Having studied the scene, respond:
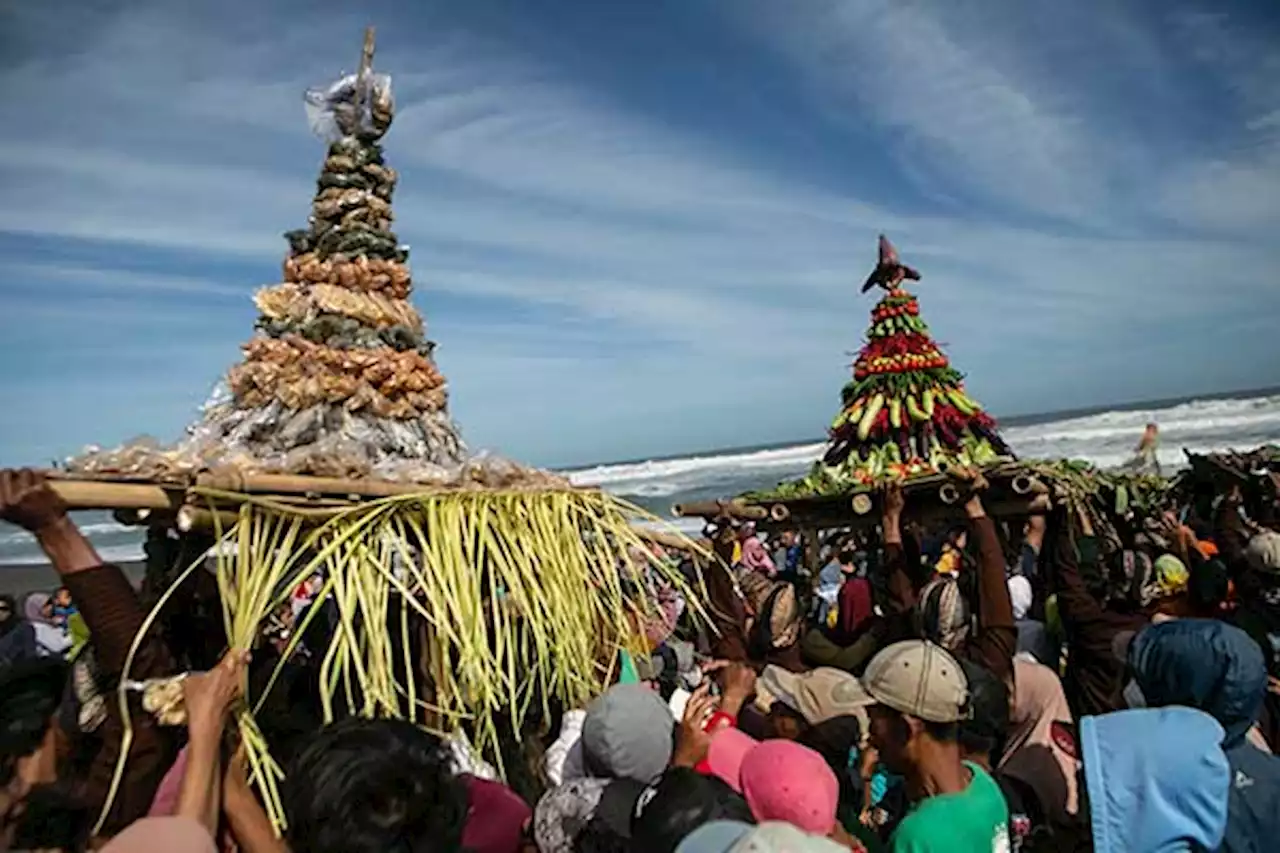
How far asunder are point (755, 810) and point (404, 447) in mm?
3768

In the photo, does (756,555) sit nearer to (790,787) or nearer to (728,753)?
(728,753)

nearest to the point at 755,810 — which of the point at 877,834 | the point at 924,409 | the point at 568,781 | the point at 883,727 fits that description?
the point at 883,727

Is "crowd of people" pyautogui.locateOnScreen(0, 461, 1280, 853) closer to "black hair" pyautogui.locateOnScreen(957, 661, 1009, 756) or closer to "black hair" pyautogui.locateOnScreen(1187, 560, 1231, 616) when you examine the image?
"black hair" pyautogui.locateOnScreen(957, 661, 1009, 756)

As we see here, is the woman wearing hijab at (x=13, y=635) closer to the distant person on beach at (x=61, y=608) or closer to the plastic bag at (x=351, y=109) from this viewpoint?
the distant person on beach at (x=61, y=608)

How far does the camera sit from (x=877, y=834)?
3.36 meters

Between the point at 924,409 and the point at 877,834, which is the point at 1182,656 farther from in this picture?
the point at 924,409

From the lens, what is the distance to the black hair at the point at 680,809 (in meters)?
2.10

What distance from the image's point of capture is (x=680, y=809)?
6.98 feet

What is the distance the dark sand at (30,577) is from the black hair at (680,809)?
65.2 ft

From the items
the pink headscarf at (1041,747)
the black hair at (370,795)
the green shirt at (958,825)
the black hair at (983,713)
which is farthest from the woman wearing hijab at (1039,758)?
the black hair at (370,795)

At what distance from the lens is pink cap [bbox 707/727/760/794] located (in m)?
2.89

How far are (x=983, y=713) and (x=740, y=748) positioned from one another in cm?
78

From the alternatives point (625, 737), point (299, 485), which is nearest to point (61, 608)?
point (299, 485)

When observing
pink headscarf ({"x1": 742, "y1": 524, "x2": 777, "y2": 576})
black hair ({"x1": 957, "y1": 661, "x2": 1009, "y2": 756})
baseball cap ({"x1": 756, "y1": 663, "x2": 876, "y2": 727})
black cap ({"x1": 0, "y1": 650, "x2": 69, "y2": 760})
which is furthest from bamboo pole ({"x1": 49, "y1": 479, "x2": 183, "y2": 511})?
pink headscarf ({"x1": 742, "y1": 524, "x2": 777, "y2": 576})
